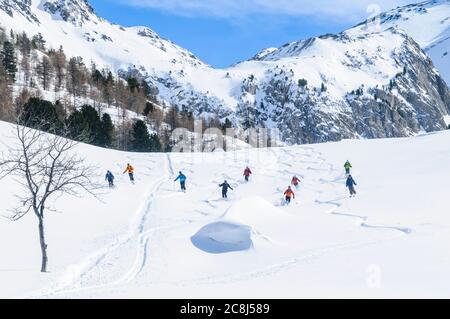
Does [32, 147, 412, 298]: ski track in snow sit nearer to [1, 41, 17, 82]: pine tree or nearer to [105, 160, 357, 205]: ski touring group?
[105, 160, 357, 205]: ski touring group

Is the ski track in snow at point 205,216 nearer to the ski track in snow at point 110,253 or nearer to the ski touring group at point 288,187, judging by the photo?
the ski track in snow at point 110,253

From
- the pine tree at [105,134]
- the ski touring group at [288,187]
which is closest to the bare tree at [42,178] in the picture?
the ski touring group at [288,187]

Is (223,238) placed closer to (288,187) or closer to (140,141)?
→ (288,187)

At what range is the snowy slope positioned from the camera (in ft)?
46.3

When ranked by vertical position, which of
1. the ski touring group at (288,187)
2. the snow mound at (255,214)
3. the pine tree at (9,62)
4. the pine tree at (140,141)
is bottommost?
the snow mound at (255,214)

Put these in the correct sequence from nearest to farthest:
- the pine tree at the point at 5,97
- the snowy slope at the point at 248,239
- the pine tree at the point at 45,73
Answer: the snowy slope at the point at 248,239, the pine tree at the point at 5,97, the pine tree at the point at 45,73

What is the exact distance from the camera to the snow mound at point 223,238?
68.4ft

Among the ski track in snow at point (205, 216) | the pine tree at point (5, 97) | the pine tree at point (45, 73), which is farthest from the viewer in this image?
the pine tree at point (45, 73)

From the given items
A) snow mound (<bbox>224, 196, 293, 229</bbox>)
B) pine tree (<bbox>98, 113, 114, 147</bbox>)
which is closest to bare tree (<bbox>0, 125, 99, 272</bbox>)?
snow mound (<bbox>224, 196, 293, 229</bbox>)

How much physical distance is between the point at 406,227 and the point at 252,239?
275 inches

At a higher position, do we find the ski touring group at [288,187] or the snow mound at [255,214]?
the ski touring group at [288,187]

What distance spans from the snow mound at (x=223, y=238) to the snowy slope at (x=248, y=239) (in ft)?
0.18
